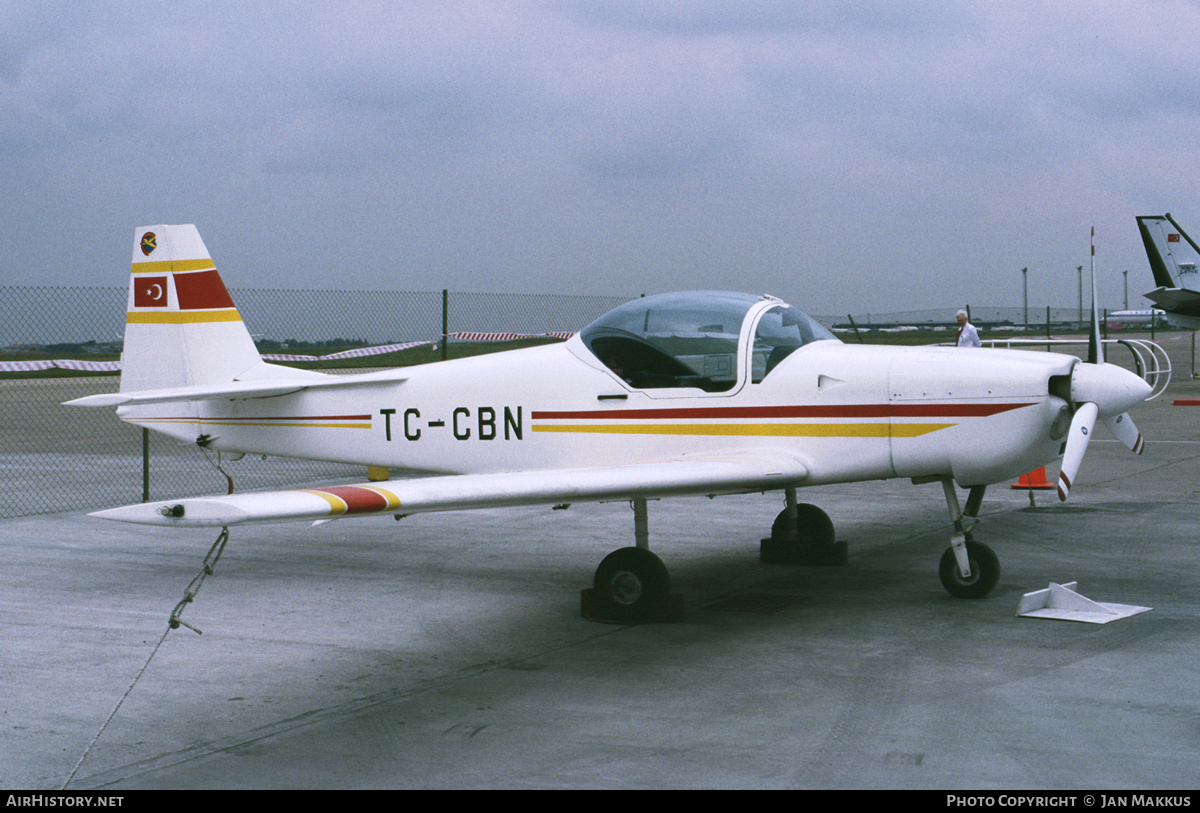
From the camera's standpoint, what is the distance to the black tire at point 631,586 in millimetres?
6406

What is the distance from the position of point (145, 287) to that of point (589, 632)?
15.3 feet

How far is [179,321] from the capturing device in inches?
338

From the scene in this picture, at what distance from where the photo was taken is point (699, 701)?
4930 mm

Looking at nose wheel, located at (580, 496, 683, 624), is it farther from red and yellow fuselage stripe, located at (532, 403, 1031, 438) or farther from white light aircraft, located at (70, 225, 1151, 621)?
red and yellow fuselage stripe, located at (532, 403, 1031, 438)

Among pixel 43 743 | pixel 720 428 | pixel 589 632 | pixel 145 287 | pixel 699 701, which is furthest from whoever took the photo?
A: pixel 145 287

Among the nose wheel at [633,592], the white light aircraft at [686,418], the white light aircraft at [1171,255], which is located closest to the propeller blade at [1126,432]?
the white light aircraft at [686,418]

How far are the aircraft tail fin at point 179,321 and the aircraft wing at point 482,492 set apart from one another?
3.30 meters

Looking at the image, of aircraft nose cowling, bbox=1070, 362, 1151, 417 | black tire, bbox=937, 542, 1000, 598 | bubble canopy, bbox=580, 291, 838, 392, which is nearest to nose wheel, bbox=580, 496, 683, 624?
bubble canopy, bbox=580, 291, 838, 392

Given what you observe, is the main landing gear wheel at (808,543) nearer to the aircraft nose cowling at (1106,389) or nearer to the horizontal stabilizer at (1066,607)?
the horizontal stabilizer at (1066,607)

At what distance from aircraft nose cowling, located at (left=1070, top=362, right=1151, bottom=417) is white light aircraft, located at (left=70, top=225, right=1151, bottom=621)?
0.01m

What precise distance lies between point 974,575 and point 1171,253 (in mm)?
27776

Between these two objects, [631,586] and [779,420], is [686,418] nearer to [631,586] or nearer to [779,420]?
[779,420]
